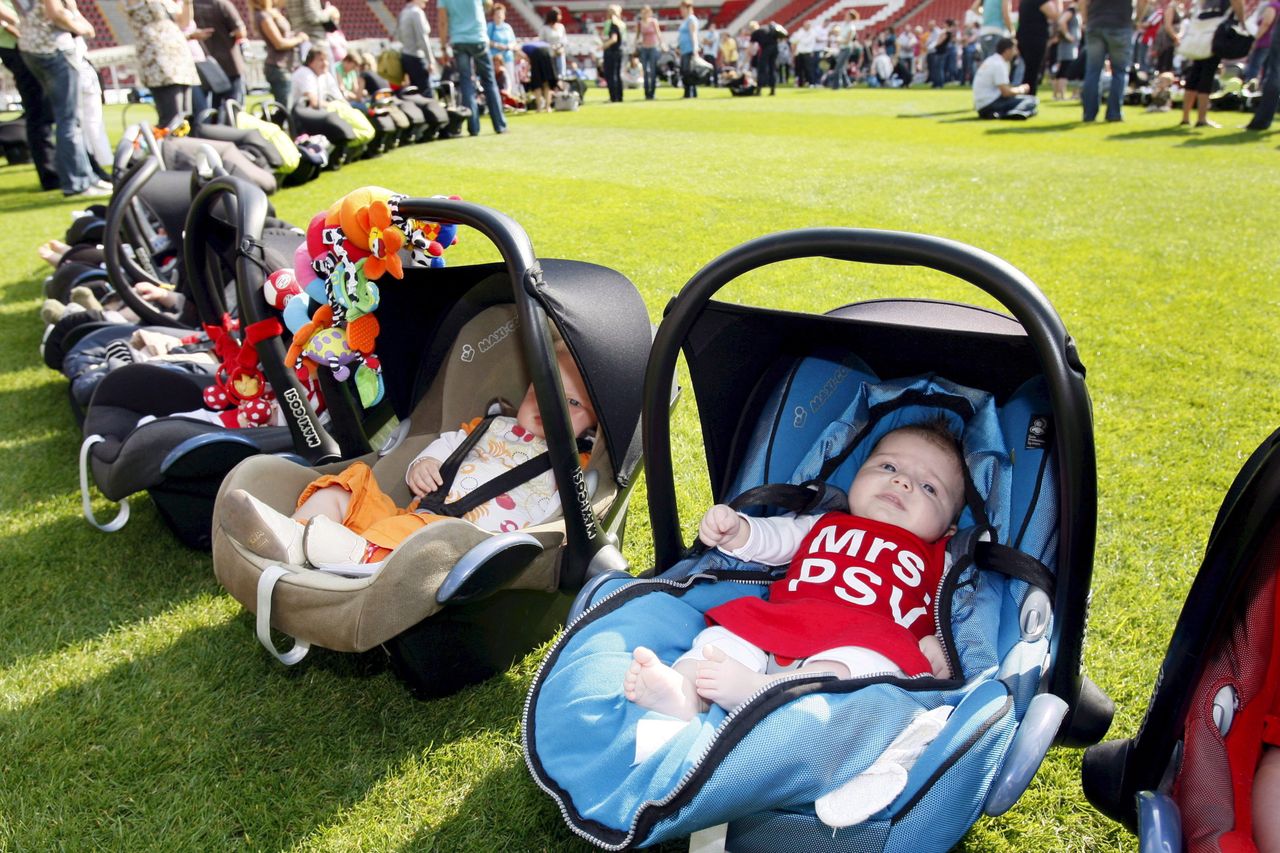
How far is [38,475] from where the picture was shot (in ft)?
11.7

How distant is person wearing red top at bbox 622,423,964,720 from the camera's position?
174 centimetres

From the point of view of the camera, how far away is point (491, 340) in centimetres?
280

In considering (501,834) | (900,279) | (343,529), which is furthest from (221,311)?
(900,279)

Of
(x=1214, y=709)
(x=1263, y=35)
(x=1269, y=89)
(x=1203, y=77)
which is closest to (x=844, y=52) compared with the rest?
(x=1263, y=35)

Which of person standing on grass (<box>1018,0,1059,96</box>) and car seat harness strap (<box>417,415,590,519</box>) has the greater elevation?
person standing on grass (<box>1018,0,1059,96</box>)

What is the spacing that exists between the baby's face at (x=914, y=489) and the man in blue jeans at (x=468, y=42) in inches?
421

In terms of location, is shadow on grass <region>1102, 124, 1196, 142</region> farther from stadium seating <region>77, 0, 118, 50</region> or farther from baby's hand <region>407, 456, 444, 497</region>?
stadium seating <region>77, 0, 118, 50</region>

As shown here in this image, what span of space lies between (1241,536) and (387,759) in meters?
1.77

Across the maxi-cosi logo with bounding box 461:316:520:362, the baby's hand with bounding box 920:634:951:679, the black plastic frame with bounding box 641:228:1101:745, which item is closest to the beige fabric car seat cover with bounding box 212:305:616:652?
the maxi-cosi logo with bounding box 461:316:520:362

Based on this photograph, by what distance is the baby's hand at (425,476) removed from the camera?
105 inches

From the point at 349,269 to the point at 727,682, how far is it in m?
1.51

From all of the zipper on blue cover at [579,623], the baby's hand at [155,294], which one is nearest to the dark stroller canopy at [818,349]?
the zipper on blue cover at [579,623]

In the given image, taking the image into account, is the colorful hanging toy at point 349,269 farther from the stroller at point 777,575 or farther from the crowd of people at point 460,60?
the crowd of people at point 460,60

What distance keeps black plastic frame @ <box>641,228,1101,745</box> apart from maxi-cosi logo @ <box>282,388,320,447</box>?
4.53ft
